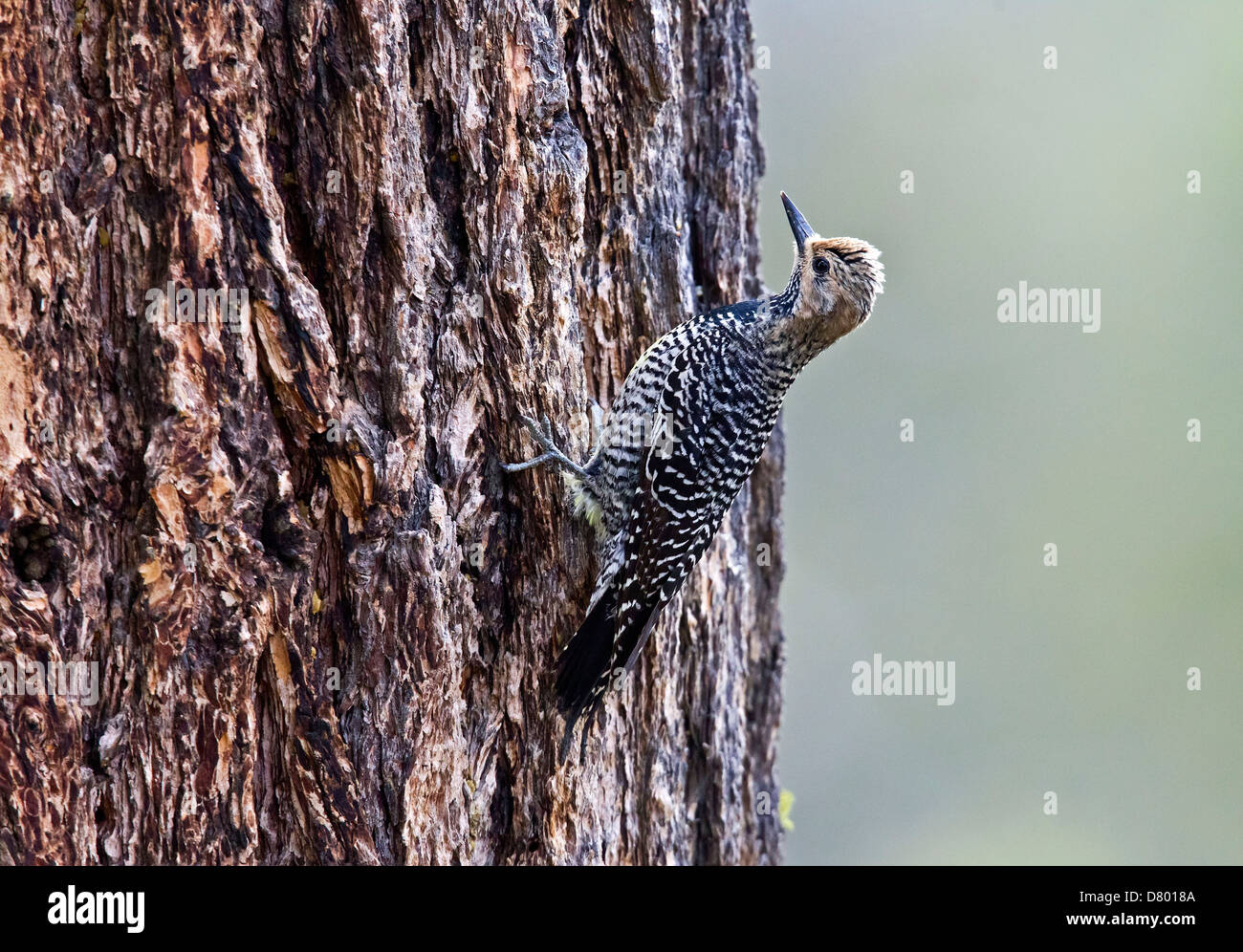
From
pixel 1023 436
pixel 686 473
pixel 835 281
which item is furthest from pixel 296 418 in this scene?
pixel 1023 436

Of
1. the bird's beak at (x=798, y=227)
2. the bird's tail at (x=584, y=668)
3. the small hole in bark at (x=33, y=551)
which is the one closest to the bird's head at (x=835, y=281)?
the bird's beak at (x=798, y=227)

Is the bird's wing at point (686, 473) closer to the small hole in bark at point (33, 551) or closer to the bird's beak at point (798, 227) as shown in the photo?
the bird's beak at point (798, 227)

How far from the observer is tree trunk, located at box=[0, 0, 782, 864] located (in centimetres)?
238

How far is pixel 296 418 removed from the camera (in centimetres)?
261

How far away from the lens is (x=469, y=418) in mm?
3012

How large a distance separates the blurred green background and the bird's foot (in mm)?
4671

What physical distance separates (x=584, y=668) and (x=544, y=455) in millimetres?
669

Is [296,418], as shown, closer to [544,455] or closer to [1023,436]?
[544,455]

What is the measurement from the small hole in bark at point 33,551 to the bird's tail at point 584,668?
145 cm

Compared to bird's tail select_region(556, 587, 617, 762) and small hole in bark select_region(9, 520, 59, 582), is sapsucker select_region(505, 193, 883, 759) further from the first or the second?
small hole in bark select_region(9, 520, 59, 582)

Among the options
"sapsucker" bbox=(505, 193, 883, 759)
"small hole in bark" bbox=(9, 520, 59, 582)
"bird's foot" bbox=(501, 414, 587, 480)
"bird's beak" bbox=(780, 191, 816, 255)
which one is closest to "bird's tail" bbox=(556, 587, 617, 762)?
"sapsucker" bbox=(505, 193, 883, 759)

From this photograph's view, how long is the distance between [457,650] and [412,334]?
2.90 feet

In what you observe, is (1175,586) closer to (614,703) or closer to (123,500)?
(614,703)
